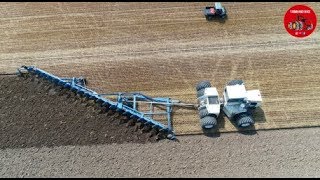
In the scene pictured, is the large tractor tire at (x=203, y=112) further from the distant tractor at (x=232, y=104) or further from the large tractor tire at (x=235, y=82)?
the large tractor tire at (x=235, y=82)

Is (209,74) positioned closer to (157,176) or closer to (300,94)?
(300,94)

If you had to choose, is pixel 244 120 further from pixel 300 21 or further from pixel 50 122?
pixel 50 122

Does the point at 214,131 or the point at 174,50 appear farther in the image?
the point at 174,50

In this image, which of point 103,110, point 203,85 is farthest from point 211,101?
point 103,110

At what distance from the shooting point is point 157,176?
48.6 feet

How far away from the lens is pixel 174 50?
62.4 ft

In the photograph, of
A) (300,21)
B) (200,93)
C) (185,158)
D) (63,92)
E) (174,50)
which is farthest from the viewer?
(300,21)

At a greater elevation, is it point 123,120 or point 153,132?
point 123,120

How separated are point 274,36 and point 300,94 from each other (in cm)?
366

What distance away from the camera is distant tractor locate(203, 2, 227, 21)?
66.2 ft

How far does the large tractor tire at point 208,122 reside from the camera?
15755mm

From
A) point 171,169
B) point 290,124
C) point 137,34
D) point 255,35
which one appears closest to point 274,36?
point 255,35

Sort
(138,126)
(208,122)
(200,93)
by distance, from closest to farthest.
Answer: (208,122) < (138,126) < (200,93)

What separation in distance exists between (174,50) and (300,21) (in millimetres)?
6773
